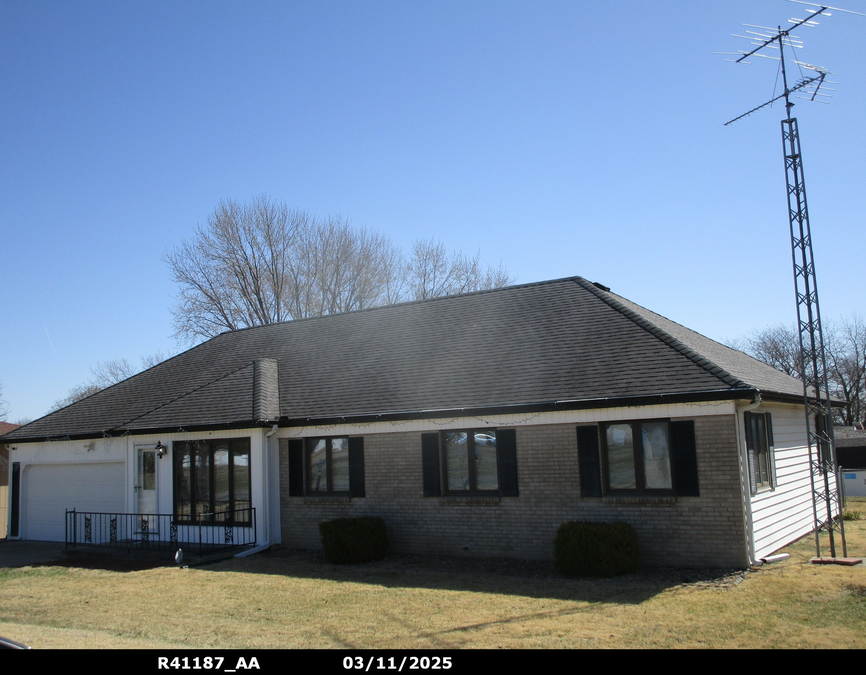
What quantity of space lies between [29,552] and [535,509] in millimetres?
13023

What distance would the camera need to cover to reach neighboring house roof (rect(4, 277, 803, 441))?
13242mm

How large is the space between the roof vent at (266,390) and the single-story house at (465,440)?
68mm

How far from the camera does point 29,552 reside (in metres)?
17.8

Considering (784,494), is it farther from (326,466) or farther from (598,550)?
(326,466)

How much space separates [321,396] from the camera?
17000 millimetres

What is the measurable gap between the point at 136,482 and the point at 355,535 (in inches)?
283

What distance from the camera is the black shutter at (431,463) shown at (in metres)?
14.6

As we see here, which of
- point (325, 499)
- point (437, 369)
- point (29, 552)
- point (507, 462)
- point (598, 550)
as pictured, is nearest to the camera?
point (598, 550)

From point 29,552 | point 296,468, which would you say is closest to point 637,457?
point 296,468

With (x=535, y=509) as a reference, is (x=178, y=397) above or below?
above

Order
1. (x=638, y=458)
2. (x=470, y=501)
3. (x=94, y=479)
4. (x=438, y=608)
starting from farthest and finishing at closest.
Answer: (x=94, y=479) → (x=470, y=501) → (x=638, y=458) → (x=438, y=608)
